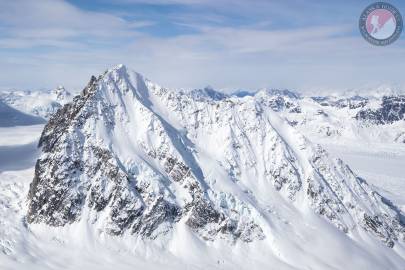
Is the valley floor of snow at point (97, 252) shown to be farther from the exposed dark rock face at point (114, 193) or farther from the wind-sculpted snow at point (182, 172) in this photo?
the wind-sculpted snow at point (182, 172)

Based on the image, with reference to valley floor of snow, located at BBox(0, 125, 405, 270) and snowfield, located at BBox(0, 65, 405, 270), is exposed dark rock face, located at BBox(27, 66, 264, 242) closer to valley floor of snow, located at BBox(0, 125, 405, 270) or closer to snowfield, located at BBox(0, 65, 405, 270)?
snowfield, located at BBox(0, 65, 405, 270)

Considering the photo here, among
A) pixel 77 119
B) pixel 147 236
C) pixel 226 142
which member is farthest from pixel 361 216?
pixel 77 119

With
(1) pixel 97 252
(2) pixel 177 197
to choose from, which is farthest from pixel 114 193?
(2) pixel 177 197

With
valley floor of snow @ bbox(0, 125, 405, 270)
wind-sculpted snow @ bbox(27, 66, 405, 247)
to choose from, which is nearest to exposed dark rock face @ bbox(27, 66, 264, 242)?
wind-sculpted snow @ bbox(27, 66, 405, 247)

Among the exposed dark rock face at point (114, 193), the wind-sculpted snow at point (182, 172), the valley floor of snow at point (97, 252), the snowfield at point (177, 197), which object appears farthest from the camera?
the wind-sculpted snow at point (182, 172)

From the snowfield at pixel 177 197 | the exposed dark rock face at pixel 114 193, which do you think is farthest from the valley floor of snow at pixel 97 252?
the exposed dark rock face at pixel 114 193

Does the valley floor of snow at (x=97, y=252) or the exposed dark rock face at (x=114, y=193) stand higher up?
the exposed dark rock face at (x=114, y=193)

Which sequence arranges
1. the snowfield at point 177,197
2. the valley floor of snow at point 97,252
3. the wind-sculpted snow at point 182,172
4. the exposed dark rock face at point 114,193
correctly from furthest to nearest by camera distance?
the wind-sculpted snow at point 182,172, the exposed dark rock face at point 114,193, the snowfield at point 177,197, the valley floor of snow at point 97,252
